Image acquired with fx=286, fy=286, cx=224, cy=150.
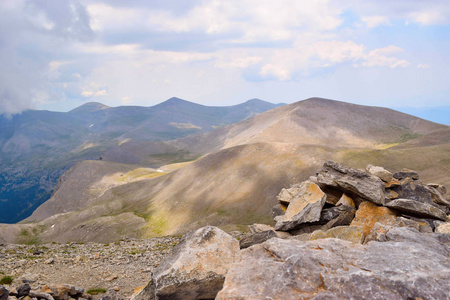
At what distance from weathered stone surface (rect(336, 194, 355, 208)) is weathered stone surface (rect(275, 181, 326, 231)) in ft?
4.41

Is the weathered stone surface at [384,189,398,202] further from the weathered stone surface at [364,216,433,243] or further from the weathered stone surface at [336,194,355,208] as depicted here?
the weathered stone surface at [364,216,433,243]

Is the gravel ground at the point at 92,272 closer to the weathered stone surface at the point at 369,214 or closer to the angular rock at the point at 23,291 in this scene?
the angular rock at the point at 23,291

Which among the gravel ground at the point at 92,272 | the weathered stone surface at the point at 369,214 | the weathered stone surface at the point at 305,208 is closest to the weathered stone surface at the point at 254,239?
the weathered stone surface at the point at 369,214

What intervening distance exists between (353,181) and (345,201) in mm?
1839

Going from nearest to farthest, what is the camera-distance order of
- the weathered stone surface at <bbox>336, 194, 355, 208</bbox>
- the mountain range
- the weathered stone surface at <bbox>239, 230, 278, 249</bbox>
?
the weathered stone surface at <bbox>239, 230, 278, 249</bbox> → the weathered stone surface at <bbox>336, 194, 355, 208</bbox> → the mountain range

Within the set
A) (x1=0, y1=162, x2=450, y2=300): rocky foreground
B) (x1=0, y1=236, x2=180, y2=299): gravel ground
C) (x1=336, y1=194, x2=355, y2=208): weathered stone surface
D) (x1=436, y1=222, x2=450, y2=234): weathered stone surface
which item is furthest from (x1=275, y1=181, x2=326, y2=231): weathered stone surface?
(x1=0, y1=236, x2=180, y2=299): gravel ground

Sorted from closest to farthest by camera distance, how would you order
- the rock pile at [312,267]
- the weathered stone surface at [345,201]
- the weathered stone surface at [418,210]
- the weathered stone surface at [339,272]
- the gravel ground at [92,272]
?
the weathered stone surface at [339,272]
the rock pile at [312,267]
the gravel ground at [92,272]
the weathered stone surface at [418,210]
the weathered stone surface at [345,201]

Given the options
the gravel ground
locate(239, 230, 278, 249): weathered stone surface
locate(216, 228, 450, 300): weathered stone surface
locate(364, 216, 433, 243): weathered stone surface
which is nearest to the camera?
locate(216, 228, 450, 300): weathered stone surface

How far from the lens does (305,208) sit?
950 inches

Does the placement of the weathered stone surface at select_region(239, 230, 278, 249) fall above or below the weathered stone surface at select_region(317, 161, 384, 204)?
below

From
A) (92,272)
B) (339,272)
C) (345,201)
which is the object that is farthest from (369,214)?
(92,272)

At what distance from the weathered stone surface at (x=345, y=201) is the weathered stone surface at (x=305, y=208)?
52.9 inches

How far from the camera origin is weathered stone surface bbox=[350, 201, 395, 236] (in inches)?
809

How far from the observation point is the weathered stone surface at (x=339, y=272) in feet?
25.3
